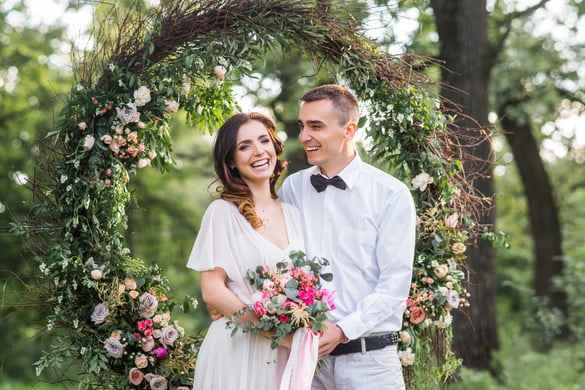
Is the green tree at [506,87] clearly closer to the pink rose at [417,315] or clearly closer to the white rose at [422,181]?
the white rose at [422,181]

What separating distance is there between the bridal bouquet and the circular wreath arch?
1082 mm

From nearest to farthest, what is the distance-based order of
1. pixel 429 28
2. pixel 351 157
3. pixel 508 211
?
pixel 351 157, pixel 429 28, pixel 508 211

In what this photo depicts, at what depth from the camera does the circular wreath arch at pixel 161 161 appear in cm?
408

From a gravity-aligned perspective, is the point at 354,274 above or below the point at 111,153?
below

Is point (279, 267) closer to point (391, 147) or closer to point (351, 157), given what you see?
point (351, 157)

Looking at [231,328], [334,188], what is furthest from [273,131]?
[231,328]

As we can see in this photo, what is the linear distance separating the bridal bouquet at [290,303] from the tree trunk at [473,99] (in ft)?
13.1

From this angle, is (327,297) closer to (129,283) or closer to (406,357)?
(406,357)

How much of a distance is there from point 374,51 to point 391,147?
721mm

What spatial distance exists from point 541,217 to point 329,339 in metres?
10.6

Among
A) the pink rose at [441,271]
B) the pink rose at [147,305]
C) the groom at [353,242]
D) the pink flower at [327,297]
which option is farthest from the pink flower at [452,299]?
the pink rose at [147,305]

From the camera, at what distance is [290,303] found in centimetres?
337

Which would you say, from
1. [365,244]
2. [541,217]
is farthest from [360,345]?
[541,217]

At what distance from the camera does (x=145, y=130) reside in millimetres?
4410
